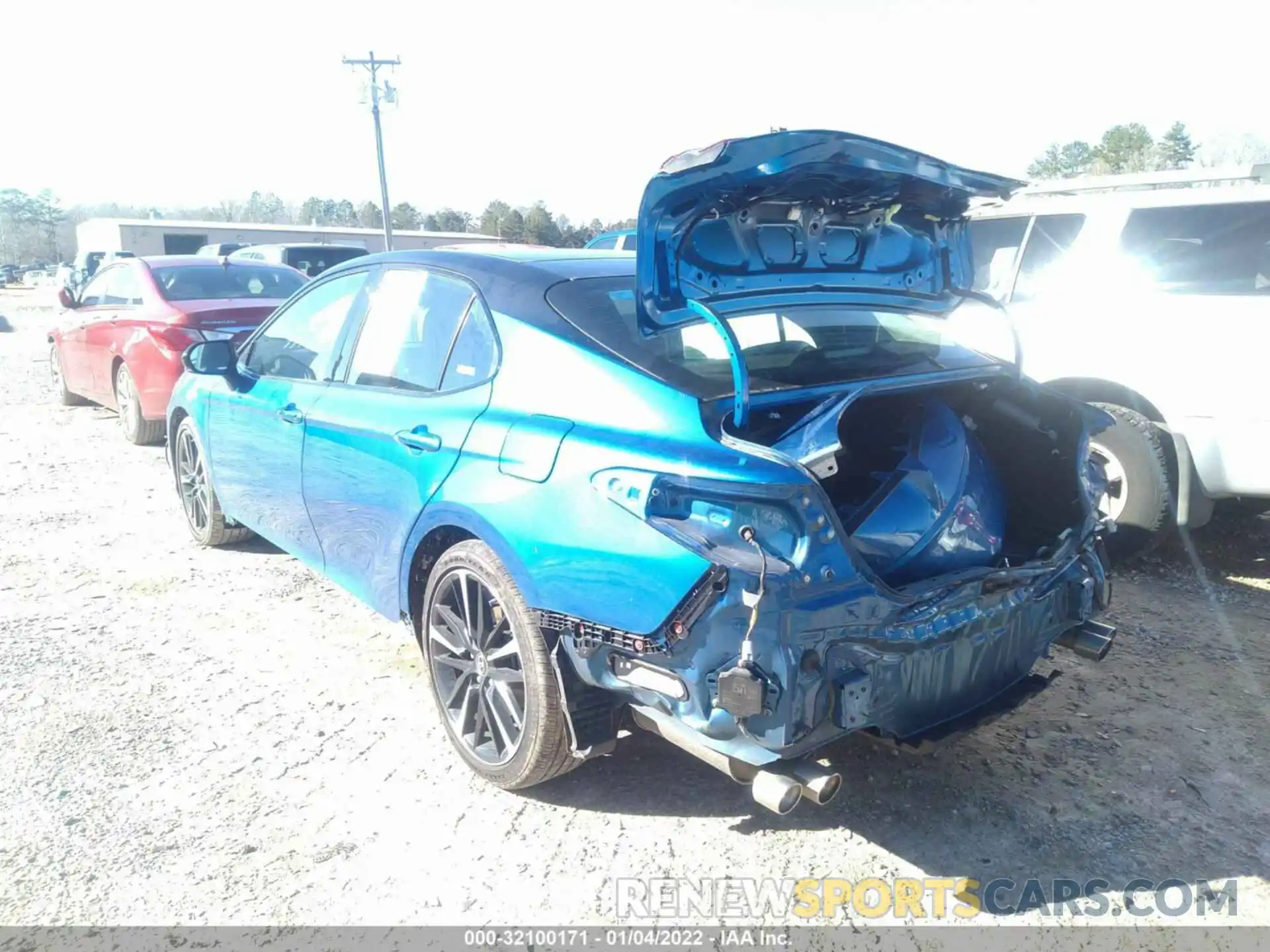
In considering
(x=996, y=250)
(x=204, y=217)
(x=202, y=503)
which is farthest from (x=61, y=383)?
(x=204, y=217)


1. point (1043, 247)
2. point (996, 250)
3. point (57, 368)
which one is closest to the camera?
point (1043, 247)

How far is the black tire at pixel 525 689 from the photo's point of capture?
279cm

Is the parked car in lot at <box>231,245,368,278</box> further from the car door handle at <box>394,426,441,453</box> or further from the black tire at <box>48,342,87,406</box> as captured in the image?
the car door handle at <box>394,426,441,453</box>

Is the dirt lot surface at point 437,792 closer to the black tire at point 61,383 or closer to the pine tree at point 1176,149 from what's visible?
the black tire at point 61,383

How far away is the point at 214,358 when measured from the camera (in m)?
4.57

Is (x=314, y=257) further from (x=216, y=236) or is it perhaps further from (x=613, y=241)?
(x=216, y=236)

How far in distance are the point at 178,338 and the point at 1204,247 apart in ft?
23.2

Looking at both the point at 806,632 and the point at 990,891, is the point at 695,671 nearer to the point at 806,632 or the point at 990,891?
the point at 806,632

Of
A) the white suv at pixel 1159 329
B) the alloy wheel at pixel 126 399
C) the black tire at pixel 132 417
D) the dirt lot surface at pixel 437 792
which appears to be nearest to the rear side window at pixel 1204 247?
the white suv at pixel 1159 329

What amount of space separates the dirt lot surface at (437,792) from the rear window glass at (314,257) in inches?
549

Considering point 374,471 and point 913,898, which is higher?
point 374,471

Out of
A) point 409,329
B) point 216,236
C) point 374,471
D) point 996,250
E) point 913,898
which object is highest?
point 216,236

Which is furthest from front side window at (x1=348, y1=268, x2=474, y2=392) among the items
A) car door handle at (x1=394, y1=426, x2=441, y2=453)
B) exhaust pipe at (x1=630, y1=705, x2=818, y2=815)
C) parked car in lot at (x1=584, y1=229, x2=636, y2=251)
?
parked car in lot at (x1=584, y1=229, x2=636, y2=251)

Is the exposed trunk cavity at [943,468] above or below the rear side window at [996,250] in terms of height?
below
